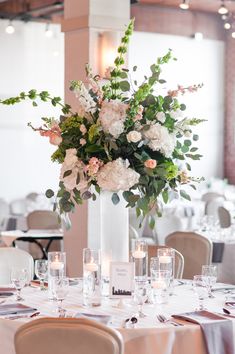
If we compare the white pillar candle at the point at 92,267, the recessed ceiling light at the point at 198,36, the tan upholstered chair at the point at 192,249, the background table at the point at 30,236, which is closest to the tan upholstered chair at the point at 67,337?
the white pillar candle at the point at 92,267

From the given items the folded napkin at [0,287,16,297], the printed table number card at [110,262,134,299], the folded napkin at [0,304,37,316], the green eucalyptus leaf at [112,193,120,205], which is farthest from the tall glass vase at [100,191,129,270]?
the folded napkin at [0,304,37,316]

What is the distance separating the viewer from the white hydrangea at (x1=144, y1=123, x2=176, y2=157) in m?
4.60

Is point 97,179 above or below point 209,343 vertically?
Result: above

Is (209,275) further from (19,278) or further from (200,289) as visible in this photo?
(19,278)

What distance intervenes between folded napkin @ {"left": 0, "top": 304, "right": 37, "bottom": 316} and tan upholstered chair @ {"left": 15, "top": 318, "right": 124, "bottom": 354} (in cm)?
72

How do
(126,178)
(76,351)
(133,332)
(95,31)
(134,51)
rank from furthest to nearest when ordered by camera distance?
1. (134,51)
2. (95,31)
3. (126,178)
4. (133,332)
5. (76,351)

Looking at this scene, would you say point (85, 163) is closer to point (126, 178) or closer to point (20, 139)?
point (126, 178)

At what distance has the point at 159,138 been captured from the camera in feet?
15.1

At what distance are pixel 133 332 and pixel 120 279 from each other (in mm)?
662

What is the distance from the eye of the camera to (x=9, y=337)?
4.17m

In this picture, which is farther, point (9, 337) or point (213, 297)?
point (213, 297)

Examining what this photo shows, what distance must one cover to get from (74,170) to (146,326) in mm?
1034

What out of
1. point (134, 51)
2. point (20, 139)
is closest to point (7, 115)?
point (20, 139)

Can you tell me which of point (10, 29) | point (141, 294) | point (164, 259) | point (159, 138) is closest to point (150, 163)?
point (159, 138)
